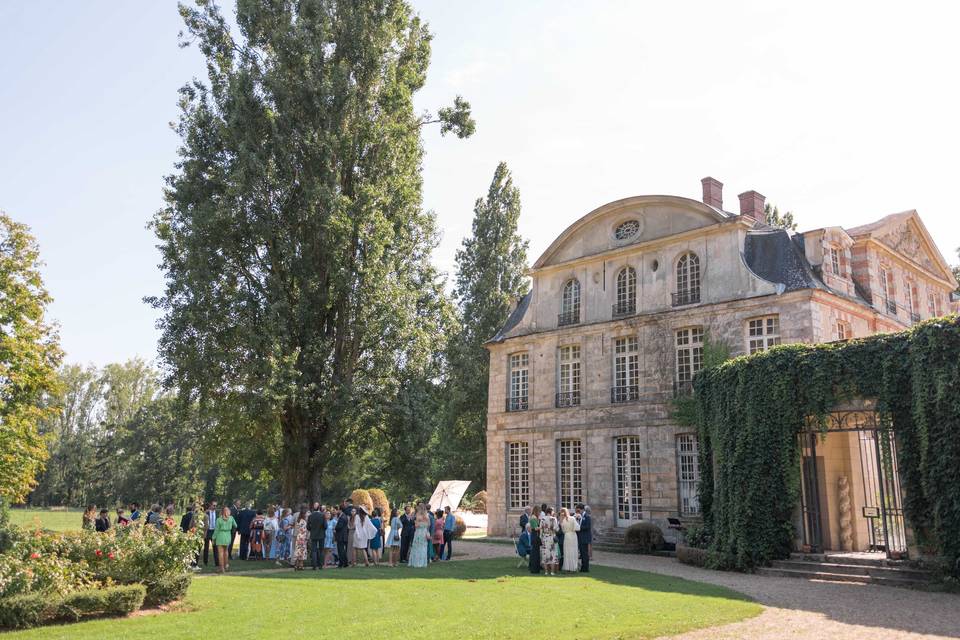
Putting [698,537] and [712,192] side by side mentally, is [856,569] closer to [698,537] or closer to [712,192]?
[698,537]

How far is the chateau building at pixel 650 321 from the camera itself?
20703mm

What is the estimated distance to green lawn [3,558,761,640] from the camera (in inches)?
336

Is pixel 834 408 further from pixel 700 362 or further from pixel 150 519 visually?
pixel 150 519

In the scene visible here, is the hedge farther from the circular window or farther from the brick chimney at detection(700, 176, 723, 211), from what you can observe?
the brick chimney at detection(700, 176, 723, 211)

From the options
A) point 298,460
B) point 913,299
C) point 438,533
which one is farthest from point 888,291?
point 298,460

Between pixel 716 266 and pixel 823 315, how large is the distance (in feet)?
11.0

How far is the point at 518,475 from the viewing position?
25312 mm

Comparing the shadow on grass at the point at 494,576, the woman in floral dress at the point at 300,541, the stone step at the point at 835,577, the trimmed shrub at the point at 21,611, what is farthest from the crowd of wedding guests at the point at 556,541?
the trimmed shrub at the point at 21,611

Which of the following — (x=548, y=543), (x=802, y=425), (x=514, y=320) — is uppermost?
(x=514, y=320)

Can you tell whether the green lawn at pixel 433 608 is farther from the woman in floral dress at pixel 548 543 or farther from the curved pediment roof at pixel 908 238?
the curved pediment roof at pixel 908 238

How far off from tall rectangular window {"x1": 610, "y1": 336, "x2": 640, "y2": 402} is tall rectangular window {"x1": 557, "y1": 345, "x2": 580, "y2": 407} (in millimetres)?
1541

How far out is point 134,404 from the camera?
208ft

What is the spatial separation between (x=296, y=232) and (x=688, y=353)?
40.9 feet

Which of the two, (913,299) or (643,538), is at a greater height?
(913,299)
